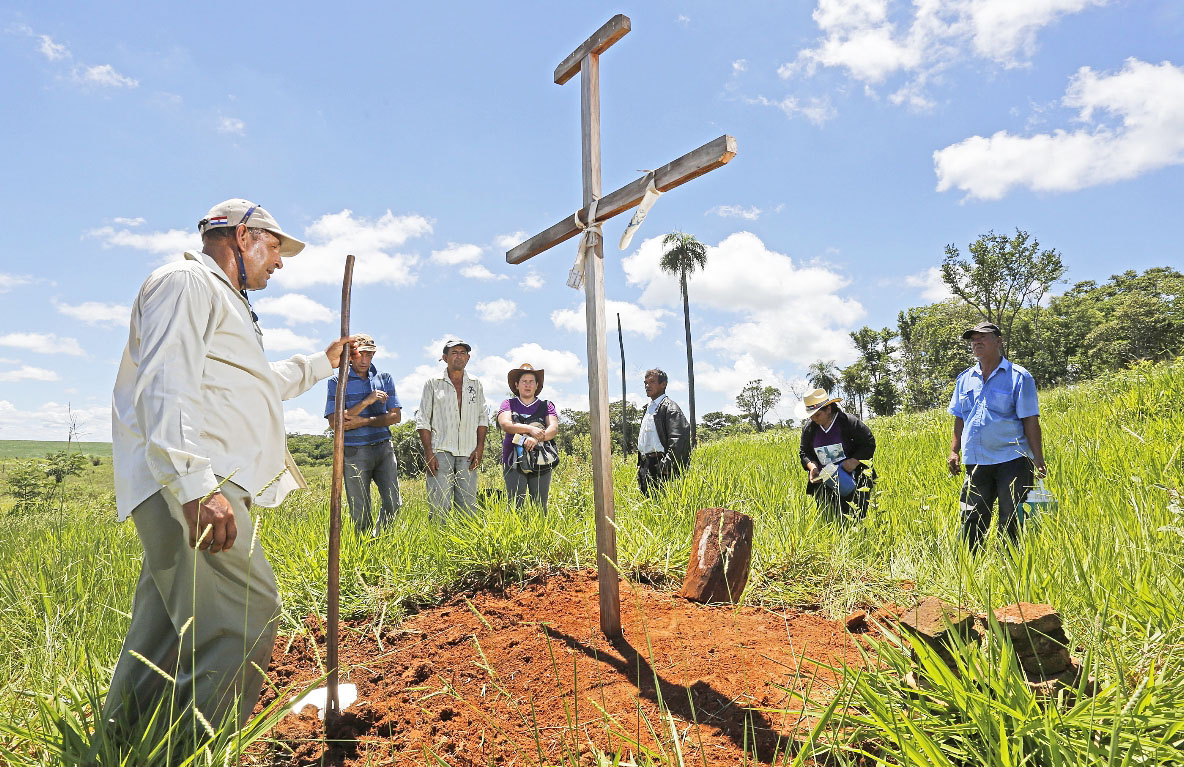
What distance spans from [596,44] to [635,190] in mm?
897

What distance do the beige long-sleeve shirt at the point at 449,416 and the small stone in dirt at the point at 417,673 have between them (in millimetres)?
3217

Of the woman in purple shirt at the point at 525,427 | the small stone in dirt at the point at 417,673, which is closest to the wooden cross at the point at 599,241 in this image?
the small stone in dirt at the point at 417,673

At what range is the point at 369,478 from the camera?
18.4ft

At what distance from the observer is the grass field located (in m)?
1.50

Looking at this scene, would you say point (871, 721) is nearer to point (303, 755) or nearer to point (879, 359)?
point (303, 755)

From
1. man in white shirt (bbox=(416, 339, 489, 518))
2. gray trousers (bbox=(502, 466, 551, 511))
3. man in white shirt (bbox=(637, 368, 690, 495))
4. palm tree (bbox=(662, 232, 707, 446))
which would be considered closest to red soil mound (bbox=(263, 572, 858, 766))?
gray trousers (bbox=(502, 466, 551, 511))

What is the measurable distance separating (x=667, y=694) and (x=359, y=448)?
388 cm

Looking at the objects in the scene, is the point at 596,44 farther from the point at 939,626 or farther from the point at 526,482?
the point at 526,482

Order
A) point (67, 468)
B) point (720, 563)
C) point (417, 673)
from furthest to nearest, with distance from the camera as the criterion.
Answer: point (67, 468), point (720, 563), point (417, 673)

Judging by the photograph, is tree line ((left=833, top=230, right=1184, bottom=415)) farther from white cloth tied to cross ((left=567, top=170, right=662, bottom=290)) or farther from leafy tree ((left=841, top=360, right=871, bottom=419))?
white cloth tied to cross ((left=567, top=170, right=662, bottom=290))

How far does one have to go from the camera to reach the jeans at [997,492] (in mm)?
4371

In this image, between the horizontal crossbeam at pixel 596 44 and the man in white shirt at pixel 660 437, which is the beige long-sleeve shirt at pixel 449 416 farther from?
the horizontal crossbeam at pixel 596 44

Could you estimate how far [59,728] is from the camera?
5.85 ft

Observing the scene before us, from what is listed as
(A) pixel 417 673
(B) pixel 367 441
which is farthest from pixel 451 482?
(A) pixel 417 673
